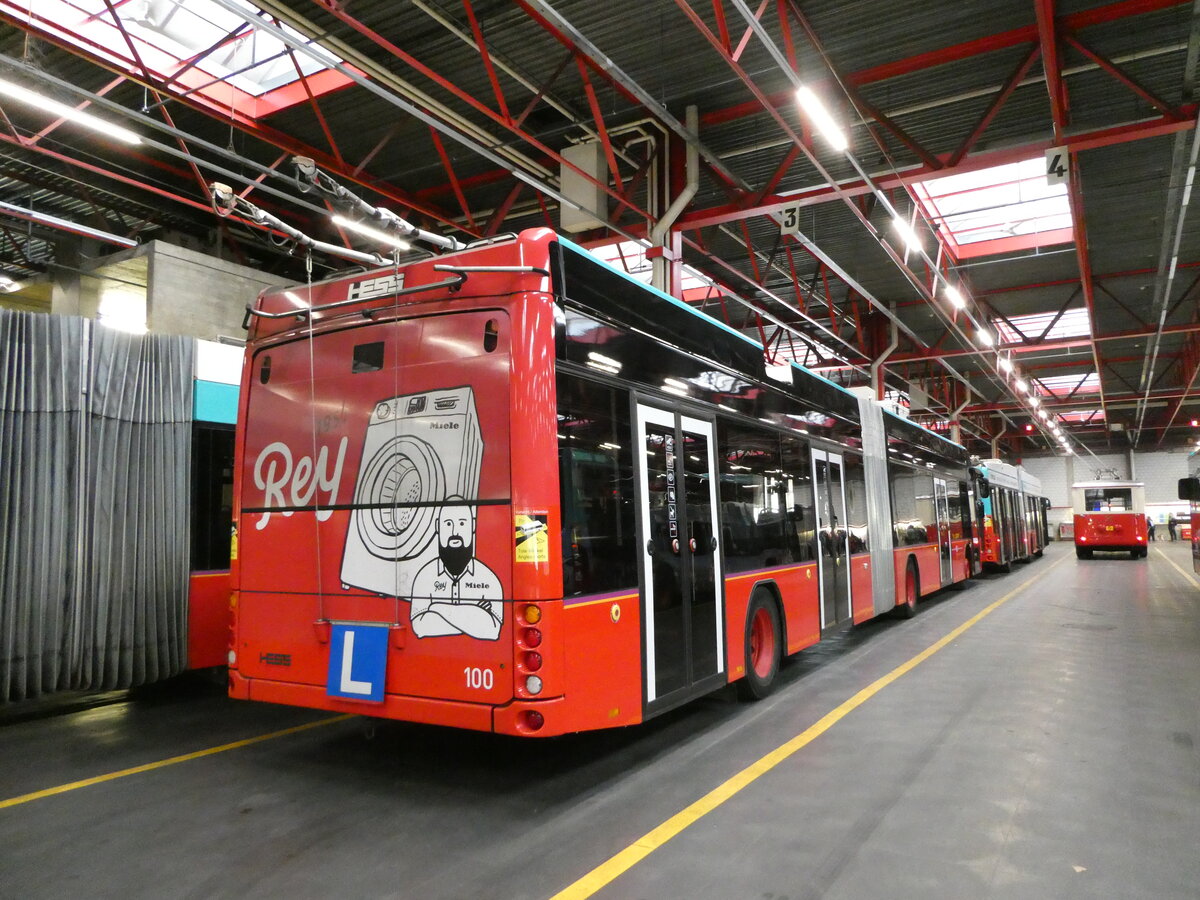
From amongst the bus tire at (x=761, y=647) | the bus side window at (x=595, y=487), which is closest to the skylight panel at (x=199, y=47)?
the bus side window at (x=595, y=487)

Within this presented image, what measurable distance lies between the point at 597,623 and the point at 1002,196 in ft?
48.8

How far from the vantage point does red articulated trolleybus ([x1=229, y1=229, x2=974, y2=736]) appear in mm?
4410

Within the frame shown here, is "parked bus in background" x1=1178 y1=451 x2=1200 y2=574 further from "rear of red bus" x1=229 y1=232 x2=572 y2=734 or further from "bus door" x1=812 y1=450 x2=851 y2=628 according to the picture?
"rear of red bus" x1=229 y1=232 x2=572 y2=734

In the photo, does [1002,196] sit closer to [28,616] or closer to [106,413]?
[106,413]

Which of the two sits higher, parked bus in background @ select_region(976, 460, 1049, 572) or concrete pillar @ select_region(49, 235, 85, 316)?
concrete pillar @ select_region(49, 235, 85, 316)

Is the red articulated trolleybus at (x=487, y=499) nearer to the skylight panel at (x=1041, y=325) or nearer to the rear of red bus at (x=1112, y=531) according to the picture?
the skylight panel at (x=1041, y=325)

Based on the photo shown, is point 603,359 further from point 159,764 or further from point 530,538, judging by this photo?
point 159,764

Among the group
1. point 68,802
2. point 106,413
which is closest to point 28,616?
point 106,413

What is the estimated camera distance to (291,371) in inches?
216

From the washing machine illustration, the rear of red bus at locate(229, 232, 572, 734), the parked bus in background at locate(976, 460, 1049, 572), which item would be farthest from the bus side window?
the parked bus in background at locate(976, 460, 1049, 572)

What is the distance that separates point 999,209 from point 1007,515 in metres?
11.3

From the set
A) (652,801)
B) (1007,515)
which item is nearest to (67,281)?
(652,801)

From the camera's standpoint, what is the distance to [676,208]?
1198cm

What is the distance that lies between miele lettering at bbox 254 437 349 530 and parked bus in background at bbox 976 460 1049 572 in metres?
18.2
